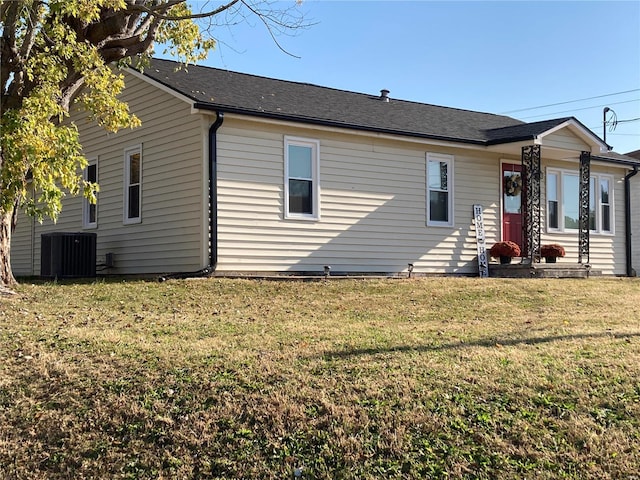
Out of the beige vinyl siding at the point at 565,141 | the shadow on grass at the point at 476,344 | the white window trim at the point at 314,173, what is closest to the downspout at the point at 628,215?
the beige vinyl siding at the point at 565,141

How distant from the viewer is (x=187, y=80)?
13.3 m

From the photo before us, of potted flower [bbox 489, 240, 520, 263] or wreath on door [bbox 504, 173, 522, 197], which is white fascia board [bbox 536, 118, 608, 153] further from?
potted flower [bbox 489, 240, 520, 263]

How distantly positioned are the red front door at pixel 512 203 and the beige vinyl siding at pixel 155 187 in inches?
289

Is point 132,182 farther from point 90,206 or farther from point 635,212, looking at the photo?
point 635,212

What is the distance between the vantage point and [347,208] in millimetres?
13000

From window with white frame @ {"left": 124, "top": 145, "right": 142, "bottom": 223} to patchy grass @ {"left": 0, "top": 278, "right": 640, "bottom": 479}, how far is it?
5.43 m

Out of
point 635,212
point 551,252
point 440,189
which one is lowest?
point 551,252

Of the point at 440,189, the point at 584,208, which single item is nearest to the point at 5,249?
the point at 440,189

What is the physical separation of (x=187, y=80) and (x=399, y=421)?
1042cm

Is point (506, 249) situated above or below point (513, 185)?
below

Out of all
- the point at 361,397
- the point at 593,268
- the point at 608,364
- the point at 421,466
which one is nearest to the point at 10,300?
the point at 361,397

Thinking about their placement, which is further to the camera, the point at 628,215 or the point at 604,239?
the point at 628,215

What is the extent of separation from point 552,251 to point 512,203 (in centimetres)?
145

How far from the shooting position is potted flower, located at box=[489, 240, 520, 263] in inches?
561
